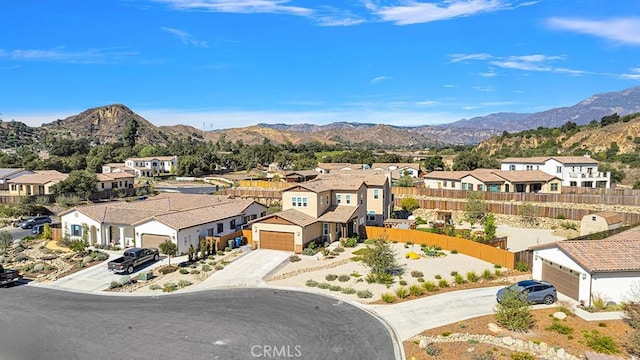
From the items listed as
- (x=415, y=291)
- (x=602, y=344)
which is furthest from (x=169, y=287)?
(x=602, y=344)

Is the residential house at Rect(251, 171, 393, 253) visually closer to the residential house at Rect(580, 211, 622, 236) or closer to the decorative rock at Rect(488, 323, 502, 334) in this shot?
the decorative rock at Rect(488, 323, 502, 334)

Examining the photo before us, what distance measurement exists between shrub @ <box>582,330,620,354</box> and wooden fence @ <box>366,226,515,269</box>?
1314 cm

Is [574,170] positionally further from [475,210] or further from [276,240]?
[276,240]

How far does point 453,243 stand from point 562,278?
1301 centimetres

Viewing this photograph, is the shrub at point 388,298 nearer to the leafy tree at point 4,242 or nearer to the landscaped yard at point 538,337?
the landscaped yard at point 538,337

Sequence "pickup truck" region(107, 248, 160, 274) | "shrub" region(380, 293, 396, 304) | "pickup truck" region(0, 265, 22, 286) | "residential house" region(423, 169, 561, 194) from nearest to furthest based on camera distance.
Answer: "shrub" region(380, 293, 396, 304) < "pickup truck" region(0, 265, 22, 286) < "pickup truck" region(107, 248, 160, 274) < "residential house" region(423, 169, 561, 194)

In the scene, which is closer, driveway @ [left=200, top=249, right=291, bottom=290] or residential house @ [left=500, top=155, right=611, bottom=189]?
driveway @ [left=200, top=249, right=291, bottom=290]

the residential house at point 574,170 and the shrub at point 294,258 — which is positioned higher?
the residential house at point 574,170

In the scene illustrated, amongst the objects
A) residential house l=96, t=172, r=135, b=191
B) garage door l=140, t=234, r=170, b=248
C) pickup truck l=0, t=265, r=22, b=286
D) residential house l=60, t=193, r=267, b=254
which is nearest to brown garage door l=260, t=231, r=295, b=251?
residential house l=60, t=193, r=267, b=254

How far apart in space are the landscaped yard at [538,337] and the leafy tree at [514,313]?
0.34 metres

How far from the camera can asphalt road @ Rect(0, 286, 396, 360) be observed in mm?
19938

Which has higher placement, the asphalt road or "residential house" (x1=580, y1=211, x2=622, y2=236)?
"residential house" (x1=580, y1=211, x2=622, y2=236)

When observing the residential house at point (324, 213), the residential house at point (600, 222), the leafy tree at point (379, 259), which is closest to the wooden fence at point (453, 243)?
the residential house at point (324, 213)

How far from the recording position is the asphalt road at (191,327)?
1994 centimetres
